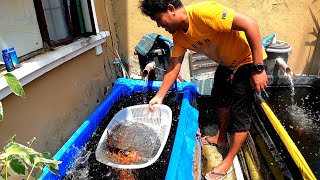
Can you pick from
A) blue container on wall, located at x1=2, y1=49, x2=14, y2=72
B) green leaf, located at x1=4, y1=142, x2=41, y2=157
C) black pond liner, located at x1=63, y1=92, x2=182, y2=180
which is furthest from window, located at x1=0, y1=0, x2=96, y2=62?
green leaf, located at x1=4, y1=142, x2=41, y2=157

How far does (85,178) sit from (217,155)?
1644mm

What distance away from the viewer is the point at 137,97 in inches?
148

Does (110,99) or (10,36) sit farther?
(110,99)

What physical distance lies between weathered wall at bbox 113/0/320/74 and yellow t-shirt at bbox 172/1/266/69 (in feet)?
7.43

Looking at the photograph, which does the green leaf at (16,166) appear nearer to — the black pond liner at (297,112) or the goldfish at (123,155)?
the goldfish at (123,155)

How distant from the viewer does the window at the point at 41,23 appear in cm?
234

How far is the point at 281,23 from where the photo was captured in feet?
15.1

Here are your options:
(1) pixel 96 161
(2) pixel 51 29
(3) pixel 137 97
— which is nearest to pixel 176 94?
(3) pixel 137 97

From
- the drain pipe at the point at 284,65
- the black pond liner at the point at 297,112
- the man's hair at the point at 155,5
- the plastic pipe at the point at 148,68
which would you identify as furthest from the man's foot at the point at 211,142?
the man's hair at the point at 155,5

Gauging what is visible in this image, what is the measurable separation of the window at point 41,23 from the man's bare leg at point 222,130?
2084 millimetres

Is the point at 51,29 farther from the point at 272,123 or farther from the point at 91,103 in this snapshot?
the point at 272,123

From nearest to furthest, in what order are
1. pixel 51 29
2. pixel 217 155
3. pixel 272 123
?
pixel 272 123 → pixel 51 29 → pixel 217 155

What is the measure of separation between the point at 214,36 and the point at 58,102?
70.4 inches

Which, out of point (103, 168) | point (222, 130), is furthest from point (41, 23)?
point (222, 130)
